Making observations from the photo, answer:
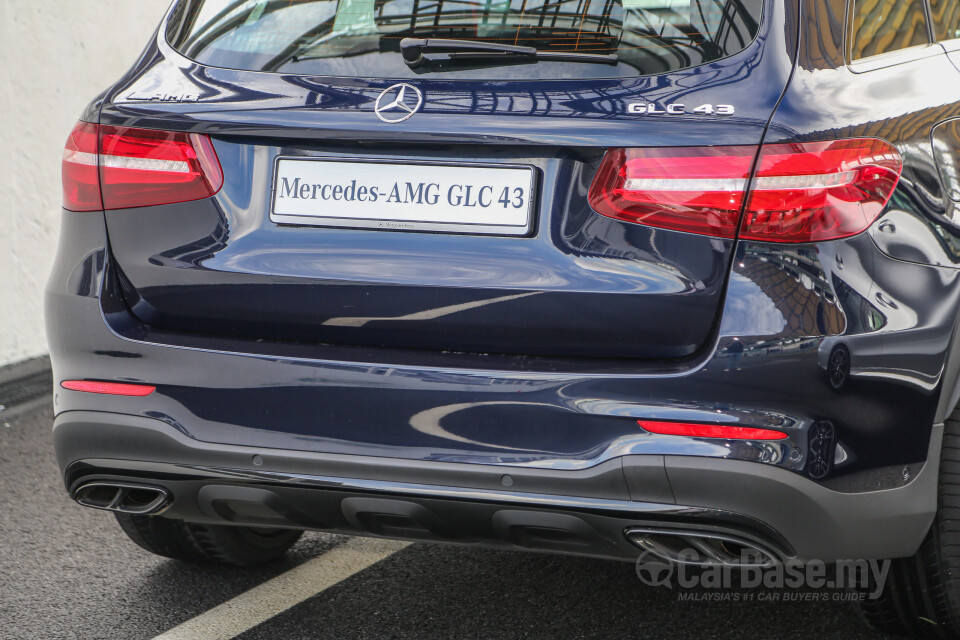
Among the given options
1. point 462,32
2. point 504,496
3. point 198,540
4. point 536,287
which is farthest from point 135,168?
point 198,540

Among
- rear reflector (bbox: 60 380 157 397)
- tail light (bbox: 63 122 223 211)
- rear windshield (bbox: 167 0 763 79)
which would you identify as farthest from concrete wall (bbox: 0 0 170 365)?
rear reflector (bbox: 60 380 157 397)

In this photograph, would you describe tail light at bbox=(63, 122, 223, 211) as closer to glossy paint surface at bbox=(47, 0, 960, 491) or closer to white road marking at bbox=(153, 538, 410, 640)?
glossy paint surface at bbox=(47, 0, 960, 491)

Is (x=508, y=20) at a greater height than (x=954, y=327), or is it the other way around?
(x=508, y=20)

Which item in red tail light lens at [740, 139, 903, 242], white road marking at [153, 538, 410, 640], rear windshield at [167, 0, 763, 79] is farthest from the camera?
white road marking at [153, 538, 410, 640]

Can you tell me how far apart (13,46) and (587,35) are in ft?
12.2

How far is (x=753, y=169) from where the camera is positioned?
2.05m

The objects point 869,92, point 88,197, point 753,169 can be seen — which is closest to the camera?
point 753,169

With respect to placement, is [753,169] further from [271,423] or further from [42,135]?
[42,135]

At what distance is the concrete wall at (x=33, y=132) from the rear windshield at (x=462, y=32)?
2943 mm

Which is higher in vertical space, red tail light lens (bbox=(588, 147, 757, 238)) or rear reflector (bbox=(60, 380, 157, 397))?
red tail light lens (bbox=(588, 147, 757, 238))

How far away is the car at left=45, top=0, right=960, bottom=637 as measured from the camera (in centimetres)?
205

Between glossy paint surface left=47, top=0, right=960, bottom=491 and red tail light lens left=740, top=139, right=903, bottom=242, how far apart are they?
0.08 ft

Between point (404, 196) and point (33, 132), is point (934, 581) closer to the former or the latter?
point (404, 196)

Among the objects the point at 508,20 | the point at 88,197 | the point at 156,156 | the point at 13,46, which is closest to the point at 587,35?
the point at 508,20
